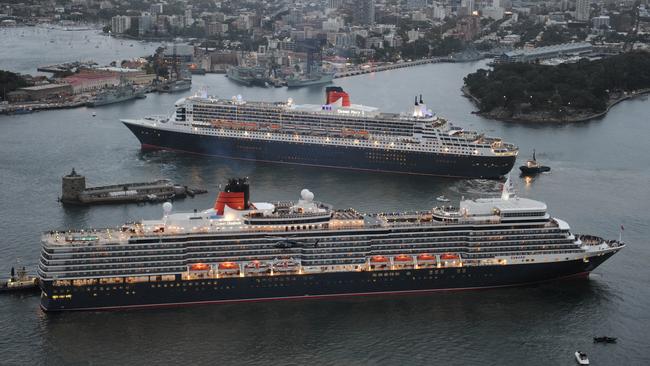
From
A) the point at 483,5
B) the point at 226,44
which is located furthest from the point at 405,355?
the point at 483,5

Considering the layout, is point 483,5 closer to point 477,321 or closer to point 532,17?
point 532,17

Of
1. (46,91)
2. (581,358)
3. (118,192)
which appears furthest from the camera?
(46,91)

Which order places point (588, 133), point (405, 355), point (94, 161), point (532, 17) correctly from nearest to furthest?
1. point (405, 355)
2. point (94, 161)
3. point (588, 133)
4. point (532, 17)

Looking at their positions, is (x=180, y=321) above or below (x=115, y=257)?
below

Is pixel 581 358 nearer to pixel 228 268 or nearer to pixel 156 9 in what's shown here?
pixel 228 268

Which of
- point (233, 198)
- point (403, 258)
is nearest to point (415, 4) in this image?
point (403, 258)

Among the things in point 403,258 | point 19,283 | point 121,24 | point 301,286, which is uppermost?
point 121,24

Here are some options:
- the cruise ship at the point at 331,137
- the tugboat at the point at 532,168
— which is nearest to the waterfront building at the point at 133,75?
the cruise ship at the point at 331,137

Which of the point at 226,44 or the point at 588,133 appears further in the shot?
the point at 226,44
